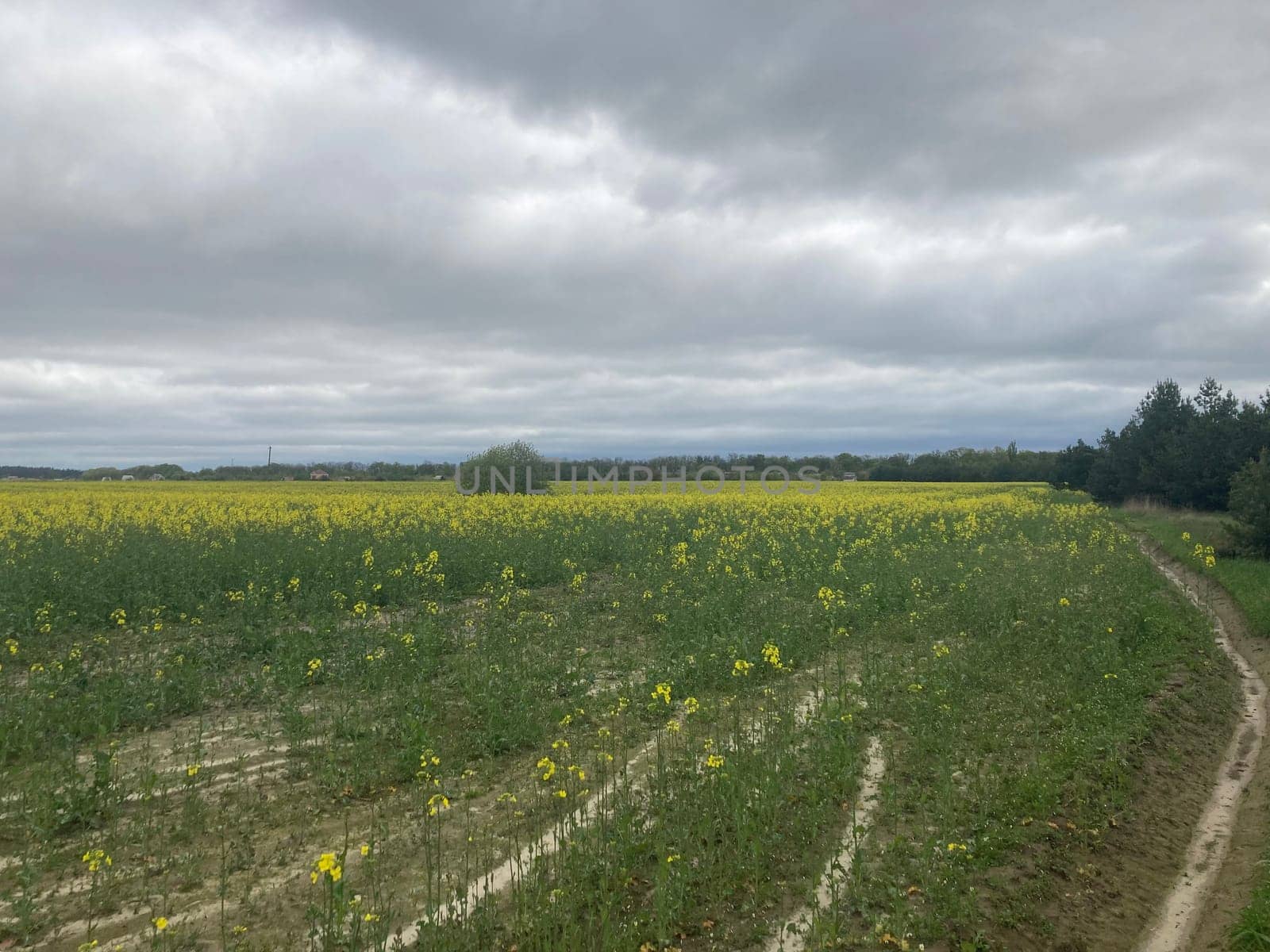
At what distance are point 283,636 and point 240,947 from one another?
6.61 m

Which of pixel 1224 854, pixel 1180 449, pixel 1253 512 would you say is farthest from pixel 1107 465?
pixel 1224 854

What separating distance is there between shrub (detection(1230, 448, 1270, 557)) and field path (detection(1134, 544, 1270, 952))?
11284mm

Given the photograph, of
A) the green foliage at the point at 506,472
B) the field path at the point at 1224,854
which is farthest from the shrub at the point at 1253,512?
the green foliage at the point at 506,472

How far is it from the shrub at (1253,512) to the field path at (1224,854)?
37.0 ft

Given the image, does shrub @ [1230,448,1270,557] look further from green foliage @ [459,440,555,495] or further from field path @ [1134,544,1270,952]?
green foliage @ [459,440,555,495]

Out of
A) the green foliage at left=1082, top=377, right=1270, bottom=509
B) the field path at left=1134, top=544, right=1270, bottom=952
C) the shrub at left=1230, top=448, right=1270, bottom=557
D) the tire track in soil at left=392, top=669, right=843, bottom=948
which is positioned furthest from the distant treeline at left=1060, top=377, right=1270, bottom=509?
the tire track in soil at left=392, top=669, right=843, bottom=948

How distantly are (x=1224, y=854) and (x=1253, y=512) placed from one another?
17397 millimetres

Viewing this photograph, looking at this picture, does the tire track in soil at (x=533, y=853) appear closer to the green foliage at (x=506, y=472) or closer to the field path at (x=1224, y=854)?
the field path at (x=1224, y=854)

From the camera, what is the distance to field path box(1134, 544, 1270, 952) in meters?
5.42

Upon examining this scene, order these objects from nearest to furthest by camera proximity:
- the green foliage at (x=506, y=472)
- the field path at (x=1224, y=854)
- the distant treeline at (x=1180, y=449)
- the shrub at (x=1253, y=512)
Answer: the field path at (x=1224, y=854) → the shrub at (x=1253, y=512) → the distant treeline at (x=1180, y=449) → the green foliage at (x=506, y=472)

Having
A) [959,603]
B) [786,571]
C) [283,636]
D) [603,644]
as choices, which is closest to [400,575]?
[283,636]

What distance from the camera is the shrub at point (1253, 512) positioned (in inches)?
771

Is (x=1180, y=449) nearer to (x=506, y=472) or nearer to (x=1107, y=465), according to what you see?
(x=1107, y=465)

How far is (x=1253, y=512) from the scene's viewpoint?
1977cm
